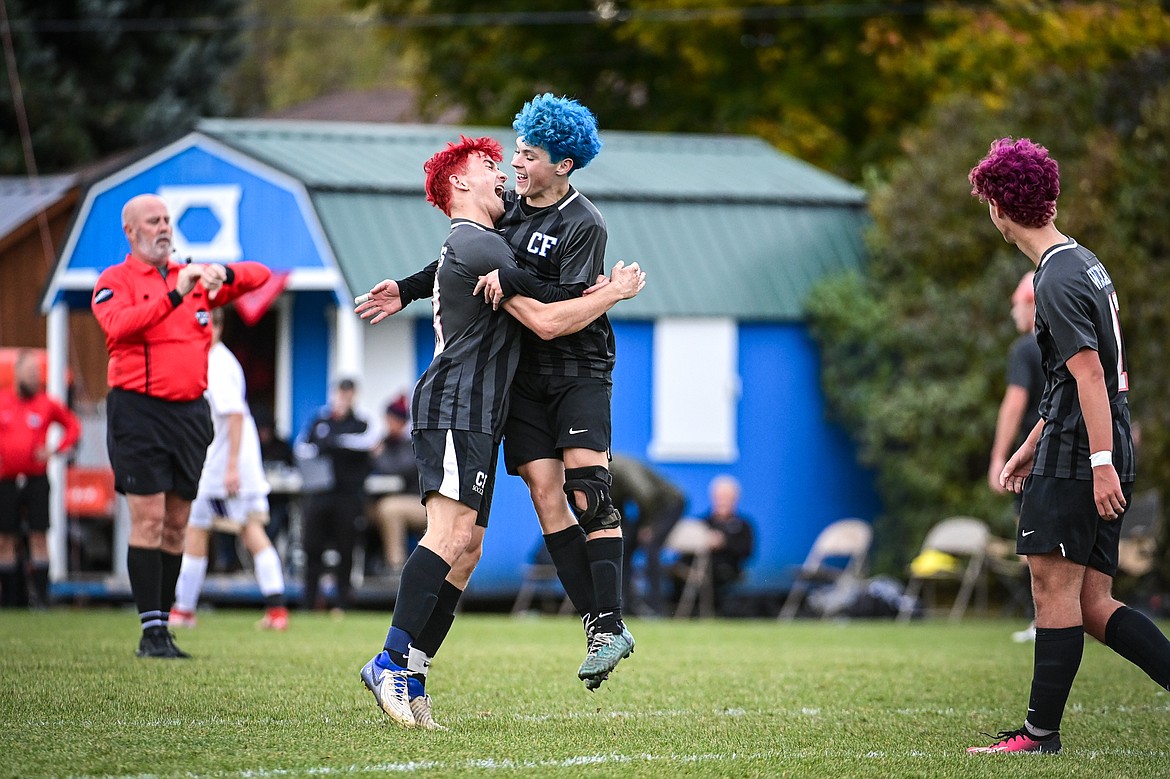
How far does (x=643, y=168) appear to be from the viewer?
21391 millimetres

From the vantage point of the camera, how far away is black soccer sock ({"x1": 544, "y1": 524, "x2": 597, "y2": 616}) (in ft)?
23.2

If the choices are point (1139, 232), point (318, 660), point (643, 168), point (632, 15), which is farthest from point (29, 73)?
point (318, 660)

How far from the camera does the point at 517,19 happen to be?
2895 centimetres

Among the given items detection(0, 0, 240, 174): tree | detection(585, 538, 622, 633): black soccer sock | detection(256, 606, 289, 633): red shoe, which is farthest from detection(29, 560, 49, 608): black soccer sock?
detection(0, 0, 240, 174): tree

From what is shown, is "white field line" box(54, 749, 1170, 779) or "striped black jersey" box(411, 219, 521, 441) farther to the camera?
"striped black jersey" box(411, 219, 521, 441)

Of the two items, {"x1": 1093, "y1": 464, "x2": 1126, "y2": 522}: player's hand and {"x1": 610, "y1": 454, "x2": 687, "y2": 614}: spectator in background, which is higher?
{"x1": 1093, "y1": 464, "x2": 1126, "y2": 522}: player's hand

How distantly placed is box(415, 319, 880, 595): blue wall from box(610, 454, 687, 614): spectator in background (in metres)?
2.61

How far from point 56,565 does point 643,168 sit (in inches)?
314

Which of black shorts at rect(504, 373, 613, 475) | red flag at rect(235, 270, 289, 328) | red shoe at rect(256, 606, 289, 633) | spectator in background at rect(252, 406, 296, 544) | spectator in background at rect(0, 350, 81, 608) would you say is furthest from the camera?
spectator in background at rect(252, 406, 296, 544)

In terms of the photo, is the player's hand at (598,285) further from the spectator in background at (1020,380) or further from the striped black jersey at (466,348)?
the spectator in background at (1020,380)

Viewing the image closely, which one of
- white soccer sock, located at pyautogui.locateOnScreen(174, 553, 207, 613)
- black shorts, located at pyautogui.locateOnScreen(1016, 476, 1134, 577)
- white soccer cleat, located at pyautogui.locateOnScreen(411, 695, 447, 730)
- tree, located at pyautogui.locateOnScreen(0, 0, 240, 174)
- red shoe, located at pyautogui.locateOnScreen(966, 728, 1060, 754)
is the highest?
tree, located at pyautogui.locateOnScreen(0, 0, 240, 174)

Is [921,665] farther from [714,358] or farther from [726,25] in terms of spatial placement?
[726,25]

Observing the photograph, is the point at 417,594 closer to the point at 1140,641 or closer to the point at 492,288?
the point at 492,288

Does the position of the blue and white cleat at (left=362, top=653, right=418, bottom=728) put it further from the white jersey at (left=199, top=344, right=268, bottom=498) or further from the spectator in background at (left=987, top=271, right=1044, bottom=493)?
the white jersey at (left=199, top=344, right=268, bottom=498)
